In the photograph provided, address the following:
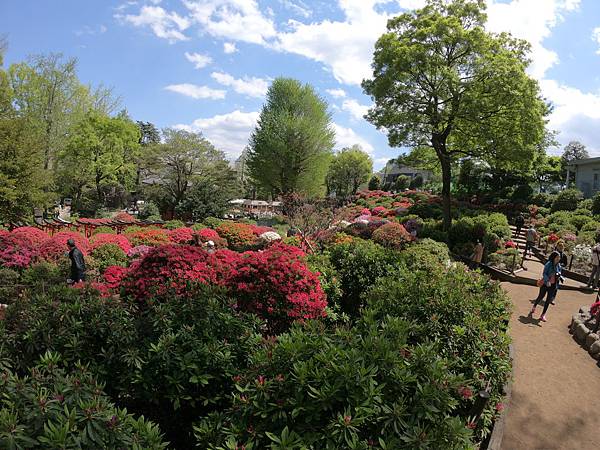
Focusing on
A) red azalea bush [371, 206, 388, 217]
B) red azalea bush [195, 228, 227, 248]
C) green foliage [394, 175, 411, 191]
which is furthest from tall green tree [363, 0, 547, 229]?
green foliage [394, 175, 411, 191]

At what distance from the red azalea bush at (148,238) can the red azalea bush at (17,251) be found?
3381 millimetres

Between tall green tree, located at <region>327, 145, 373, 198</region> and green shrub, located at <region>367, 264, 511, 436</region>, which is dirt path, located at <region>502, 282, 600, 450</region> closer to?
green shrub, located at <region>367, 264, 511, 436</region>

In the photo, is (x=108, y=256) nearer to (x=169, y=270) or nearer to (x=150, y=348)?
(x=169, y=270)

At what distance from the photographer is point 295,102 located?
116 feet

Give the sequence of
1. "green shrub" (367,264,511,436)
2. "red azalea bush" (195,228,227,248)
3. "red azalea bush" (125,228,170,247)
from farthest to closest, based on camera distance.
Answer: "red azalea bush" (195,228,227,248) < "red azalea bush" (125,228,170,247) < "green shrub" (367,264,511,436)

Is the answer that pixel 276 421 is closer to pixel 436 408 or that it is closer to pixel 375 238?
pixel 436 408

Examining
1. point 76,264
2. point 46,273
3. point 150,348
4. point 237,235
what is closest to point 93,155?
point 237,235

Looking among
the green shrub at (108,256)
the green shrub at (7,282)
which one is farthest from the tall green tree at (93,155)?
the green shrub at (7,282)

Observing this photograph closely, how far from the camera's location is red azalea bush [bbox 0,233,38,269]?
10305 millimetres

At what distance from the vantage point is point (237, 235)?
17.2 m

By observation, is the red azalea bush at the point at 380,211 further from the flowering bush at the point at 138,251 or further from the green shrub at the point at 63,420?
the green shrub at the point at 63,420

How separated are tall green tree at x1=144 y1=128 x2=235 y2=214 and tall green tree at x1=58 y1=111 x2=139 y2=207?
2.25 metres

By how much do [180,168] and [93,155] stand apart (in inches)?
283

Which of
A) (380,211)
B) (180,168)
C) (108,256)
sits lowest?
(108,256)
